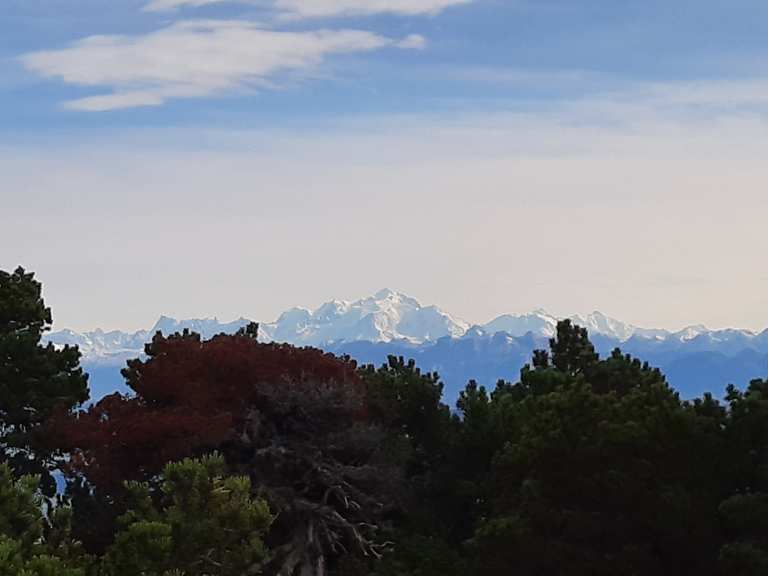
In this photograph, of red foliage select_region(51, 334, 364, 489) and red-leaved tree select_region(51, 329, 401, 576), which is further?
red-leaved tree select_region(51, 329, 401, 576)

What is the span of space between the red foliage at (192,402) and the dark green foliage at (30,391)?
89.8 inches

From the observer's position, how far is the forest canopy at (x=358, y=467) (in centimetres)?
2325

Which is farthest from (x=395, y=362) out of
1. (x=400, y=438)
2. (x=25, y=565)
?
(x=25, y=565)

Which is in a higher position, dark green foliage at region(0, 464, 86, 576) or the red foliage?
the red foliage

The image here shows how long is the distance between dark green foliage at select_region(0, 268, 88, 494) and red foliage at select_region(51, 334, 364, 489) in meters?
2.28

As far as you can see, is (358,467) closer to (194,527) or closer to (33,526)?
(194,527)

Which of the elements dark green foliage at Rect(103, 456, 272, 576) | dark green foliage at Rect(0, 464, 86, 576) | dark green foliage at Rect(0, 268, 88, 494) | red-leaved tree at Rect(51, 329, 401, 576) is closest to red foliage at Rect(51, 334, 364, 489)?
red-leaved tree at Rect(51, 329, 401, 576)

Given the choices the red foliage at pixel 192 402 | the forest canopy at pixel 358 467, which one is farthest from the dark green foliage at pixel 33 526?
the red foliage at pixel 192 402

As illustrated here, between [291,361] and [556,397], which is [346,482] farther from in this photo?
[556,397]

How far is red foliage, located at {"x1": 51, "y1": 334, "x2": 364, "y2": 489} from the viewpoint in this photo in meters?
32.6

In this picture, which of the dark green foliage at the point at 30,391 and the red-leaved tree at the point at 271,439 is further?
the dark green foliage at the point at 30,391

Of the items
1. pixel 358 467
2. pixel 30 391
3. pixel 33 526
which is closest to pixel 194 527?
pixel 33 526

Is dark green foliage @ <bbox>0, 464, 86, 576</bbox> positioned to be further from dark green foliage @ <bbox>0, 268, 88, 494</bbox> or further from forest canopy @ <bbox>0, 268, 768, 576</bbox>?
dark green foliage @ <bbox>0, 268, 88, 494</bbox>

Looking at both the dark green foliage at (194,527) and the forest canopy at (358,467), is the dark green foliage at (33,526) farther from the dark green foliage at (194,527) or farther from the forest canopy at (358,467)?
the dark green foliage at (194,527)
